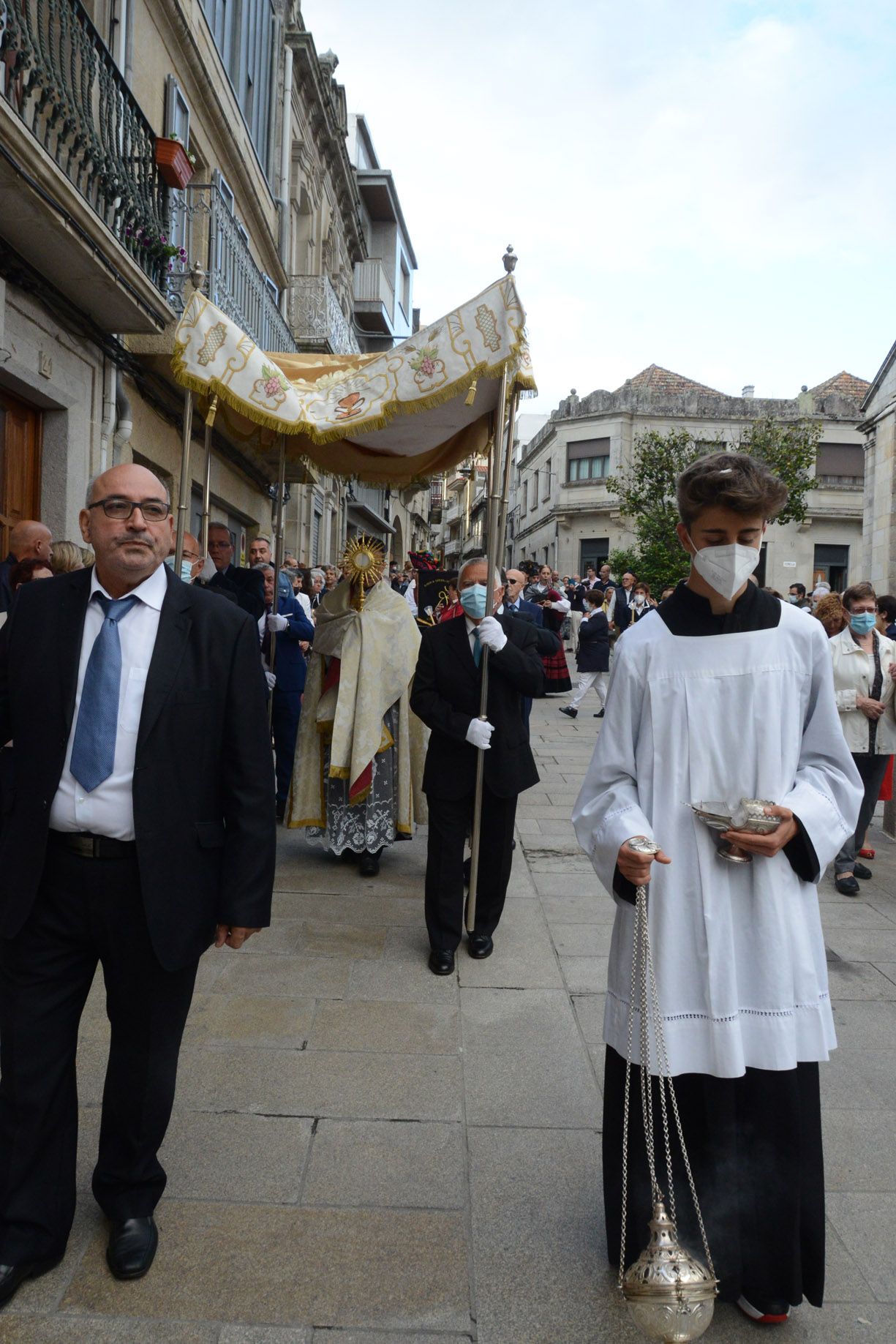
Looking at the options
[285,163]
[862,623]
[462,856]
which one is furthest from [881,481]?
[462,856]

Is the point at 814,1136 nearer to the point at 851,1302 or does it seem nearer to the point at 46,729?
the point at 851,1302

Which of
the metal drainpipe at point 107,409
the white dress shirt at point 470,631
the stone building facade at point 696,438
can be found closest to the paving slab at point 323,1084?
the white dress shirt at point 470,631

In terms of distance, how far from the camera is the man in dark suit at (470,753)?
15.4 ft

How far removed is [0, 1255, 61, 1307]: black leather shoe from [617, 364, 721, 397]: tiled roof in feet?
140

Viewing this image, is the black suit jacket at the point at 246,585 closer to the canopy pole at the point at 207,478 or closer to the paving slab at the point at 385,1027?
the canopy pole at the point at 207,478

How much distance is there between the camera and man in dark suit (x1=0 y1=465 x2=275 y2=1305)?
2334 millimetres

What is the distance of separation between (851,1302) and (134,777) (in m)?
2.03

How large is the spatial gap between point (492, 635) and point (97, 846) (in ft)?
8.94

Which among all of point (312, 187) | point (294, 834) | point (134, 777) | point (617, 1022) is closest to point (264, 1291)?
point (617, 1022)

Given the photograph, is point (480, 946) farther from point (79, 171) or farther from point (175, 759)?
point (79, 171)

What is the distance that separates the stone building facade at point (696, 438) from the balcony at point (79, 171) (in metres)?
30.3

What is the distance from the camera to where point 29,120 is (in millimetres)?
7141

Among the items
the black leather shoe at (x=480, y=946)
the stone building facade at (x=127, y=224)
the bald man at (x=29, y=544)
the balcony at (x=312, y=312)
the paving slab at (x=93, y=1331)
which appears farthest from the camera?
the balcony at (x=312, y=312)

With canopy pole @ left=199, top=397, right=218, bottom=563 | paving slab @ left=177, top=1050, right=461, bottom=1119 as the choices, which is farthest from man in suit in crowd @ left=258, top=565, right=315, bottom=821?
paving slab @ left=177, top=1050, right=461, bottom=1119
